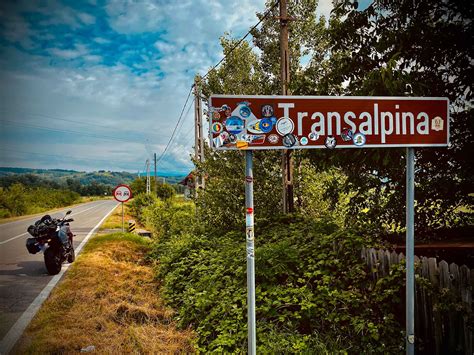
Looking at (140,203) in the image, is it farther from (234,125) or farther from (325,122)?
(325,122)

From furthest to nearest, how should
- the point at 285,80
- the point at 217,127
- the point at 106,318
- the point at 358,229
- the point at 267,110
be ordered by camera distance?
the point at 285,80, the point at 358,229, the point at 106,318, the point at 267,110, the point at 217,127

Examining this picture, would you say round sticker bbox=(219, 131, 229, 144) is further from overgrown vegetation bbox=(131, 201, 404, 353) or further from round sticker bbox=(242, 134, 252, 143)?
overgrown vegetation bbox=(131, 201, 404, 353)

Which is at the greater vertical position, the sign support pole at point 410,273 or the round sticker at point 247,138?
the round sticker at point 247,138

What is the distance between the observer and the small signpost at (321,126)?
2.85 metres

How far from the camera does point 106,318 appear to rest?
479 centimetres

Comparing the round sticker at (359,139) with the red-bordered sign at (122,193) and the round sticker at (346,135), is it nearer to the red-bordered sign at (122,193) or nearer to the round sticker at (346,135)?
the round sticker at (346,135)

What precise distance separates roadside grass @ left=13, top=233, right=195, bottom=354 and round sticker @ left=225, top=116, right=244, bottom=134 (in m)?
2.98

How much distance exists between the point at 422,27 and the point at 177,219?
10004 millimetres

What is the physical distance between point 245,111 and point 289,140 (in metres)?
0.50

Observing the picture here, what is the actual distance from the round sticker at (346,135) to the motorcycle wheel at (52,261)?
7328 millimetres

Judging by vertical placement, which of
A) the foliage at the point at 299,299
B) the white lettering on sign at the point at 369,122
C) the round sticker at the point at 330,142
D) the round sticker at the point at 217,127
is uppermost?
the white lettering on sign at the point at 369,122

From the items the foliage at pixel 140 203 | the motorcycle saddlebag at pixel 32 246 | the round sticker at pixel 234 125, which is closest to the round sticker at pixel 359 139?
the round sticker at pixel 234 125

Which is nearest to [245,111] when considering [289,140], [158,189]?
[289,140]

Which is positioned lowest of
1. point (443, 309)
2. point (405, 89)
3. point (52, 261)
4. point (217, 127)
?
point (52, 261)
